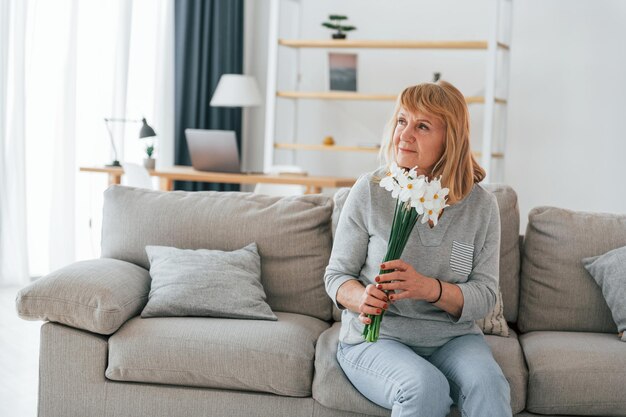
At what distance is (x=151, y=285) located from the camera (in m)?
2.73

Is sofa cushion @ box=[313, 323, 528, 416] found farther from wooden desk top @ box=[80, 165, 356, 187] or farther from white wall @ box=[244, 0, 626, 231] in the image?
white wall @ box=[244, 0, 626, 231]

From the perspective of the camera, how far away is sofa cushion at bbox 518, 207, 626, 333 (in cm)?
279

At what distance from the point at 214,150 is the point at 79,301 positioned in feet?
9.17

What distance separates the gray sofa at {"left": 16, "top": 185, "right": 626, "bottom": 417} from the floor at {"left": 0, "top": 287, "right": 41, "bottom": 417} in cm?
59

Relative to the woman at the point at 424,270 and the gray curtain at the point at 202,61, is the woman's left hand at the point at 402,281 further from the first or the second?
the gray curtain at the point at 202,61

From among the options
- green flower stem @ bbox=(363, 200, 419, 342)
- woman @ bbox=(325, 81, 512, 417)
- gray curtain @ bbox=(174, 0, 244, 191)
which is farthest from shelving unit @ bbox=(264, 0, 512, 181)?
green flower stem @ bbox=(363, 200, 419, 342)

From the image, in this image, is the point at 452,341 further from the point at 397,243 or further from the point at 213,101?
the point at 213,101

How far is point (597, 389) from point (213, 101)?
4.19 metres

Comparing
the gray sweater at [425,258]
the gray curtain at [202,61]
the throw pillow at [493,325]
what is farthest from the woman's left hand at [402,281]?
the gray curtain at [202,61]

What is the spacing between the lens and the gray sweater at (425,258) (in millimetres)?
2320

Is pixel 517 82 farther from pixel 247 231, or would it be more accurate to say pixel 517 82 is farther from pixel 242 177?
pixel 247 231

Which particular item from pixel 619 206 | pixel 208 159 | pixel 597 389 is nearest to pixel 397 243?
pixel 597 389

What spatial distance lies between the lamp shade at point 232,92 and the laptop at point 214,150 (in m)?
0.86

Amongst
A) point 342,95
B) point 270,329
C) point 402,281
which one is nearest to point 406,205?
point 402,281
